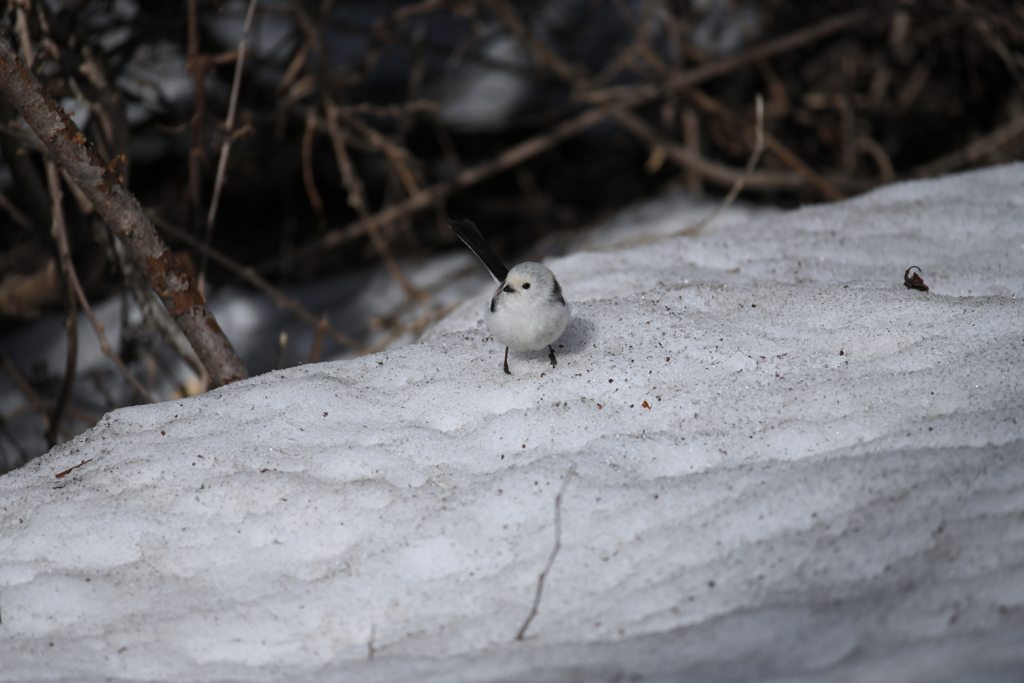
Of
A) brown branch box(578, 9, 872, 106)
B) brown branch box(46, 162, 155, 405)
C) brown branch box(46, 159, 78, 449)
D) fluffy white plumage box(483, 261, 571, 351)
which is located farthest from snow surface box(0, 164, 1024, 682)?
brown branch box(578, 9, 872, 106)

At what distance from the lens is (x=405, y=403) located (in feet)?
8.05

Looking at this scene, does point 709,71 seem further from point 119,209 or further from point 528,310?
point 119,209

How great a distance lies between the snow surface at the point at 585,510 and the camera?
5.20ft

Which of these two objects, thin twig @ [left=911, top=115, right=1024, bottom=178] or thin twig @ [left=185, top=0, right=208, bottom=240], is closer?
thin twig @ [left=185, top=0, right=208, bottom=240]

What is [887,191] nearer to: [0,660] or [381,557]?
[381,557]

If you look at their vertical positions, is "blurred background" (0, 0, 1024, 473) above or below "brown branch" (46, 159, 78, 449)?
above

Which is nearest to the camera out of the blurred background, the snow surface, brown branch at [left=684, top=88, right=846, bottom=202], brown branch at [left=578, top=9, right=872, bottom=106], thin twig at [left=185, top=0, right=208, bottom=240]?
the snow surface

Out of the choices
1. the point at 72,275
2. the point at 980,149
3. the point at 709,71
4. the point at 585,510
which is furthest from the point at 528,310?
the point at 980,149

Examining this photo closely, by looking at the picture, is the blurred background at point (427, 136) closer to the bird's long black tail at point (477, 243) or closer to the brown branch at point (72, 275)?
the brown branch at point (72, 275)

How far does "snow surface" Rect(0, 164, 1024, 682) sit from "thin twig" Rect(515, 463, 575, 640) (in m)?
0.02

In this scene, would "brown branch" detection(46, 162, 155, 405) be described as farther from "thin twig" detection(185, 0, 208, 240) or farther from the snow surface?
the snow surface

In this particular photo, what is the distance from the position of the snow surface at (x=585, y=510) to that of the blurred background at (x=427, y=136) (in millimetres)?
1373

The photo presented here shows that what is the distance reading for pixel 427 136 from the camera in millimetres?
6477

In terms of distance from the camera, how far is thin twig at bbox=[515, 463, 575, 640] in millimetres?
1647
